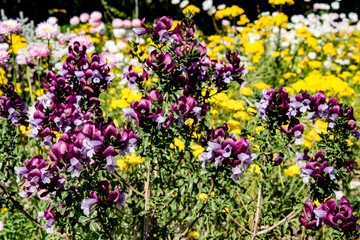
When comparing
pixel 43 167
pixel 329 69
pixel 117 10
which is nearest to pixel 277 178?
pixel 43 167

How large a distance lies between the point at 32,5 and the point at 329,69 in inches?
349

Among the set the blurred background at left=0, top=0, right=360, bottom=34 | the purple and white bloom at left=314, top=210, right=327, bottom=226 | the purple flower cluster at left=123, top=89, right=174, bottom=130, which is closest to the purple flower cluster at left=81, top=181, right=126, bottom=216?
the purple flower cluster at left=123, top=89, right=174, bottom=130

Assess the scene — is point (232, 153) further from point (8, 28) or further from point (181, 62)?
point (8, 28)

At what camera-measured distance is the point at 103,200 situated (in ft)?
5.04

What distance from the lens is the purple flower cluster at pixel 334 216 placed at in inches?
60.8

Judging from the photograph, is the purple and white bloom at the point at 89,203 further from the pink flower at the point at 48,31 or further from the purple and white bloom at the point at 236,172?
the pink flower at the point at 48,31

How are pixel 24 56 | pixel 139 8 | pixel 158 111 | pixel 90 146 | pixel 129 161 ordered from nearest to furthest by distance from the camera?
1. pixel 90 146
2. pixel 158 111
3. pixel 129 161
4. pixel 24 56
5. pixel 139 8

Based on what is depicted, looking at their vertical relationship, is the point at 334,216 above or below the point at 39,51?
below

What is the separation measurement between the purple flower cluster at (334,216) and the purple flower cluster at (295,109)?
0.37 m

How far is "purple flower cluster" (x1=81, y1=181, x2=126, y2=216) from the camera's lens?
4.76 ft

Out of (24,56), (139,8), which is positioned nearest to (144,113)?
(24,56)

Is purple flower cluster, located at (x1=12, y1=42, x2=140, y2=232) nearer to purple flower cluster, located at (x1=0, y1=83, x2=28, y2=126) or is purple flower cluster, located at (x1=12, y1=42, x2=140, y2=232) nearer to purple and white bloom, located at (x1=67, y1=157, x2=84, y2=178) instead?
purple and white bloom, located at (x1=67, y1=157, x2=84, y2=178)

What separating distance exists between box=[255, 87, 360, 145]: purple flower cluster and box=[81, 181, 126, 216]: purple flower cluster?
94cm

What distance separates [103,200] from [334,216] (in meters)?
1.13
